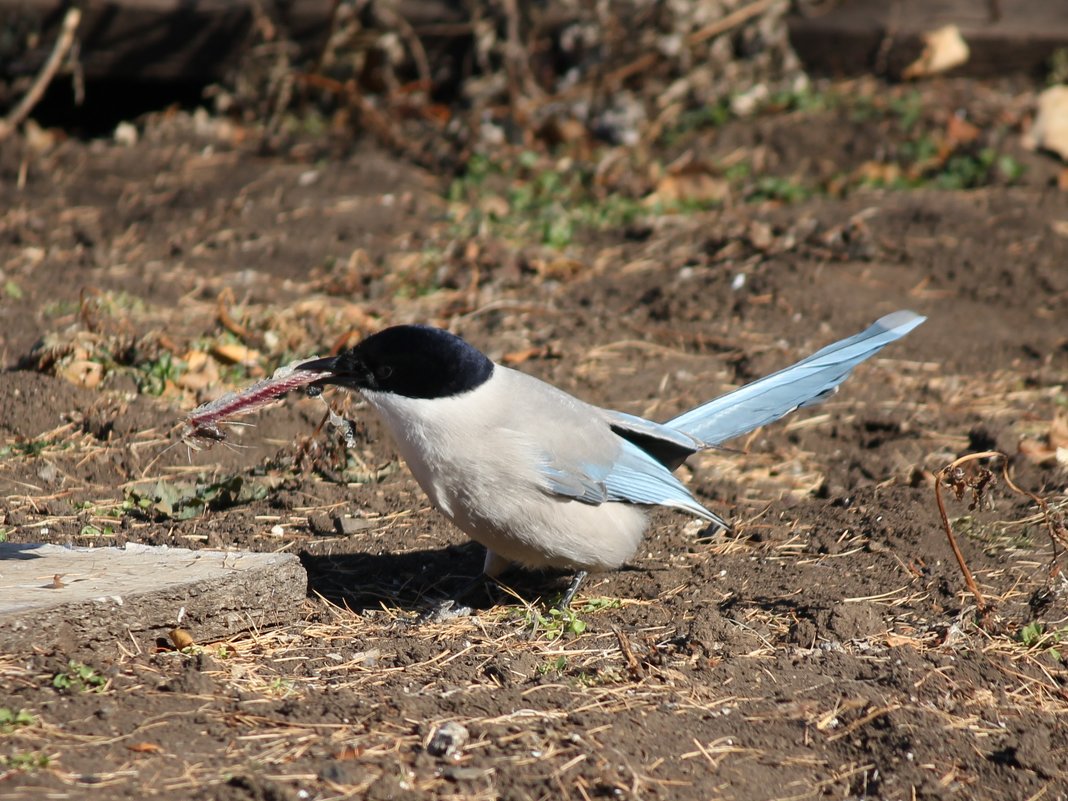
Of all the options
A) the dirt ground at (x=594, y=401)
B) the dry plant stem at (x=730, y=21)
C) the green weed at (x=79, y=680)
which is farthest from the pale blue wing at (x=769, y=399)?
the dry plant stem at (x=730, y=21)

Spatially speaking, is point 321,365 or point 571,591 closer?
point 321,365

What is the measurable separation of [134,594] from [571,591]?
61.5 inches

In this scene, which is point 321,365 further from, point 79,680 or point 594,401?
point 594,401

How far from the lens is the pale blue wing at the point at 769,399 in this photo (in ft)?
16.8

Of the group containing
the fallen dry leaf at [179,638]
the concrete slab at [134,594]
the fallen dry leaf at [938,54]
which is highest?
the concrete slab at [134,594]

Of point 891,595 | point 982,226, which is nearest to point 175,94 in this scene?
point 982,226

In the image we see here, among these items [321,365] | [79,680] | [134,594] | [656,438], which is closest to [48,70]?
[321,365]

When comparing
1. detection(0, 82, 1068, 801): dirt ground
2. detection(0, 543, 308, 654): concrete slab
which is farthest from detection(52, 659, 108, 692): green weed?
detection(0, 543, 308, 654): concrete slab

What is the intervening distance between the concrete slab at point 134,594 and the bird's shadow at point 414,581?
29cm

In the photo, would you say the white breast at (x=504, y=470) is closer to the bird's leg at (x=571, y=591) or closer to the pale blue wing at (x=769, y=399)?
the bird's leg at (x=571, y=591)

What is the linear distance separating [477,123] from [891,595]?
244 inches

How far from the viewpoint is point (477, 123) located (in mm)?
9836

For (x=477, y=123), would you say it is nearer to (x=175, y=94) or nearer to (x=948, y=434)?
(x=175, y=94)

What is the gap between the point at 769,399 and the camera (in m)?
5.12
